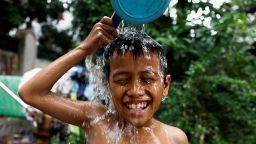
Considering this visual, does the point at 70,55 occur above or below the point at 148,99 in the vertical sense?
above

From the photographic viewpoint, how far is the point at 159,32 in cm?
477

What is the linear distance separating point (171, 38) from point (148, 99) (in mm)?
2549

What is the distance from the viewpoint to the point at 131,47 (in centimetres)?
210

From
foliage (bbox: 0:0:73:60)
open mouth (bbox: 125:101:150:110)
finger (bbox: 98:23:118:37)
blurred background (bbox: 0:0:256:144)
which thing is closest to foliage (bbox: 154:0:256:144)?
blurred background (bbox: 0:0:256:144)

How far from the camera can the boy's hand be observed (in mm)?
2141

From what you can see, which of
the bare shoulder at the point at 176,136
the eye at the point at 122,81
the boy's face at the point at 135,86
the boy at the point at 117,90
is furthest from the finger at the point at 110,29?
the bare shoulder at the point at 176,136

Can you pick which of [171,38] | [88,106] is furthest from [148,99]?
[171,38]

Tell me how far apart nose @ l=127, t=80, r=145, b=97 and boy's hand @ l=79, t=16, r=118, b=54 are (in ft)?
0.83

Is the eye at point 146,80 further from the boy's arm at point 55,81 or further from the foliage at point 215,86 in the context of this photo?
the foliage at point 215,86

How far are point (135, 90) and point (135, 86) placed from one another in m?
0.02

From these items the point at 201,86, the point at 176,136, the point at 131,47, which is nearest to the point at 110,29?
the point at 131,47

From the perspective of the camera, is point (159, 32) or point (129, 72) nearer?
point (129, 72)

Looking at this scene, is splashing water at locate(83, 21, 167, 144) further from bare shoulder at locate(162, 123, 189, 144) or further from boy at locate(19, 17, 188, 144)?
bare shoulder at locate(162, 123, 189, 144)

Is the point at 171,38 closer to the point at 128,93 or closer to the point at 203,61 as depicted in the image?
the point at 203,61
